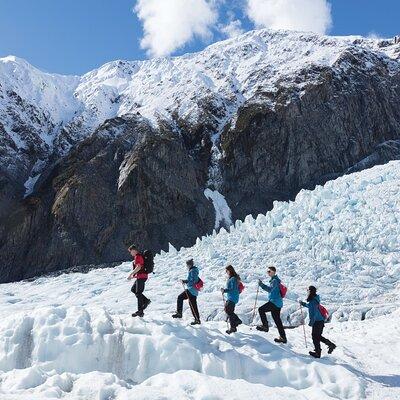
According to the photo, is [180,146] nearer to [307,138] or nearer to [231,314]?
[307,138]

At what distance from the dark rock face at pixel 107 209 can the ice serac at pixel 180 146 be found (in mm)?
185

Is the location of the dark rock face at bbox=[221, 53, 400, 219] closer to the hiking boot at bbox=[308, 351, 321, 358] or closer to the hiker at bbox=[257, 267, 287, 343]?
the hiker at bbox=[257, 267, 287, 343]

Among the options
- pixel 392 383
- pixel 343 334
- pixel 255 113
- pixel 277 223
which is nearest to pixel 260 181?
pixel 255 113

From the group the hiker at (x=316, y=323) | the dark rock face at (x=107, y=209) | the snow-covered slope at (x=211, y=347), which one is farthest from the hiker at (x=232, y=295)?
the dark rock face at (x=107, y=209)

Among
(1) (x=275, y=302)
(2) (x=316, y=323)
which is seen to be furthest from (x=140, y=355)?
(2) (x=316, y=323)

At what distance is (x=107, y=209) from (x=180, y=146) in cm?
1922

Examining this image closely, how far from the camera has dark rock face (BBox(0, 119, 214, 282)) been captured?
221 feet

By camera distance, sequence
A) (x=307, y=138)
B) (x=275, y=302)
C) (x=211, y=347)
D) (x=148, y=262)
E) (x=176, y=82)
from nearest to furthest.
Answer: (x=211, y=347)
(x=275, y=302)
(x=148, y=262)
(x=307, y=138)
(x=176, y=82)

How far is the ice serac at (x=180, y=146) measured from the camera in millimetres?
70625

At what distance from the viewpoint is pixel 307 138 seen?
86625 mm

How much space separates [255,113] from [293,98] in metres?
7.52

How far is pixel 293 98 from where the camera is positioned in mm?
90438

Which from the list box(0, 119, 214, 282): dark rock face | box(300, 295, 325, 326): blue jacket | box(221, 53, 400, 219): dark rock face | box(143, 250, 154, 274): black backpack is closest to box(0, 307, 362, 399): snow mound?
box(300, 295, 325, 326): blue jacket

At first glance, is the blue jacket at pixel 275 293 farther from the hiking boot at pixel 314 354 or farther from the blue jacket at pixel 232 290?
the hiking boot at pixel 314 354
